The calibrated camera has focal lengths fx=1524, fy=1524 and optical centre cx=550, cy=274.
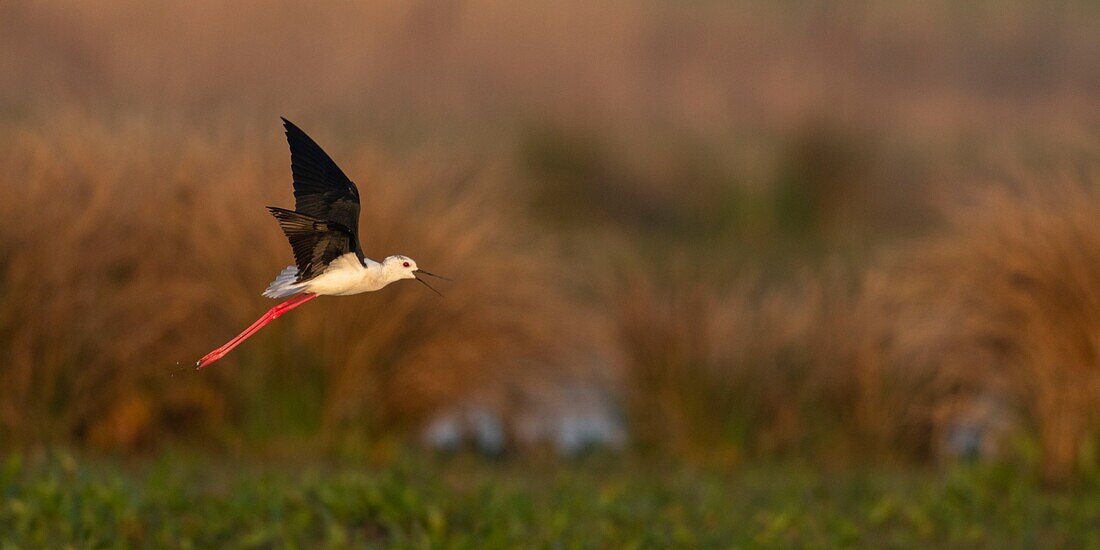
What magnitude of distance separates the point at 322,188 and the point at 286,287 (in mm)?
79

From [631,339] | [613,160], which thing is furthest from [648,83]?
[631,339]

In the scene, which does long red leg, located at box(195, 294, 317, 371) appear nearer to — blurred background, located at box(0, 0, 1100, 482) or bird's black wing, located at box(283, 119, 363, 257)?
bird's black wing, located at box(283, 119, 363, 257)

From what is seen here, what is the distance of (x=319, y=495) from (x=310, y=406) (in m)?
1.33

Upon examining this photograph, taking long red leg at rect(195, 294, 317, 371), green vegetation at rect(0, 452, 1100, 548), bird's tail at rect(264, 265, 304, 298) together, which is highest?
bird's tail at rect(264, 265, 304, 298)

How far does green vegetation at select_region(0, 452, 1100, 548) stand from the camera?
4.99m

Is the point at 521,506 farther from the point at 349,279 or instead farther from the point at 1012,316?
the point at 349,279

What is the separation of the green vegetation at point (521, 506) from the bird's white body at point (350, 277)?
383 cm

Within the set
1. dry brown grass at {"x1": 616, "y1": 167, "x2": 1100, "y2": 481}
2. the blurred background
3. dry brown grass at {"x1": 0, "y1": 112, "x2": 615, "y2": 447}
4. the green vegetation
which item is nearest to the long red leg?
the blurred background

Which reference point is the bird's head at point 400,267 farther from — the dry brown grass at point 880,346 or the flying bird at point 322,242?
the dry brown grass at point 880,346

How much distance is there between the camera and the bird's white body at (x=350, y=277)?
1054 mm

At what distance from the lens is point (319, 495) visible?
17.2ft

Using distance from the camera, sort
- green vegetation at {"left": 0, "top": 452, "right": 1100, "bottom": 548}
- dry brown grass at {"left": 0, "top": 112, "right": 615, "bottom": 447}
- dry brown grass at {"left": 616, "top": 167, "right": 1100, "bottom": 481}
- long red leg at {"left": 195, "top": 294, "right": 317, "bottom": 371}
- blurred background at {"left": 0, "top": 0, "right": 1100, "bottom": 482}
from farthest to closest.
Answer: dry brown grass at {"left": 616, "top": 167, "right": 1100, "bottom": 481}
blurred background at {"left": 0, "top": 0, "right": 1100, "bottom": 482}
dry brown grass at {"left": 0, "top": 112, "right": 615, "bottom": 447}
green vegetation at {"left": 0, "top": 452, "right": 1100, "bottom": 548}
long red leg at {"left": 195, "top": 294, "right": 317, "bottom": 371}

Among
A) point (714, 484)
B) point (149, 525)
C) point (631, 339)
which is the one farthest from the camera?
point (631, 339)

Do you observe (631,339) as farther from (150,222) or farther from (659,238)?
(659,238)
